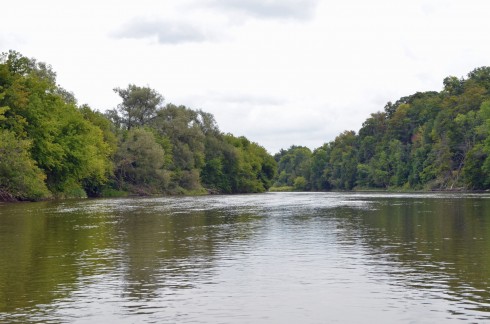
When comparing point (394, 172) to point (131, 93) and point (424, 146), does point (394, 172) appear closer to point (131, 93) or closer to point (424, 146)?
point (424, 146)

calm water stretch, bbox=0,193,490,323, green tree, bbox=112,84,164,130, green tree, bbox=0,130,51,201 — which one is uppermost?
green tree, bbox=112,84,164,130

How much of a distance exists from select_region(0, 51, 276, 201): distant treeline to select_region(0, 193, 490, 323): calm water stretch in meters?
44.5

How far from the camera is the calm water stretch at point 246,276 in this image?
43.1 feet

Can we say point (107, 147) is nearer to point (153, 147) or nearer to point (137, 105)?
point (153, 147)

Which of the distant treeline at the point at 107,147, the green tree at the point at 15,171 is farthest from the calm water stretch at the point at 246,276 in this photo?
the distant treeline at the point at 107,147

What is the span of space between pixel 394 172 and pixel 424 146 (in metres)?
24.5

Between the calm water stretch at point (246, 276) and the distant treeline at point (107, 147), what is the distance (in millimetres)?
44519

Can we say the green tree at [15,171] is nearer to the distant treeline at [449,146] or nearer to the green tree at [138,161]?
the green tree at [138,161]

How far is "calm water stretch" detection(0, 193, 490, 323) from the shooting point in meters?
13.1

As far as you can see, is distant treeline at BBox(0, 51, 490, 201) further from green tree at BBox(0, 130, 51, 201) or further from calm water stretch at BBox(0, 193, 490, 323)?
calm water stretch at BBox(0, 193, 490, 323)

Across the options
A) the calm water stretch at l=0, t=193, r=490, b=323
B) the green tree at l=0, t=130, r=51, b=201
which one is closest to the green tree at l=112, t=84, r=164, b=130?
the green tree at l=0, t=130, r=51, b=201

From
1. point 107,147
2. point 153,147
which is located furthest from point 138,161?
point 107,147

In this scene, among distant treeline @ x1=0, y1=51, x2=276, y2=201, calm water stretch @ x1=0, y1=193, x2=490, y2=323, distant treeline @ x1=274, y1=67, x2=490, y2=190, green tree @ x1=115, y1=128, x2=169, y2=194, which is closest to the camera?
calm water stretch @ x1=0, y1=193, x2=490, y2=323

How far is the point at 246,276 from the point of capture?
1756 cm
